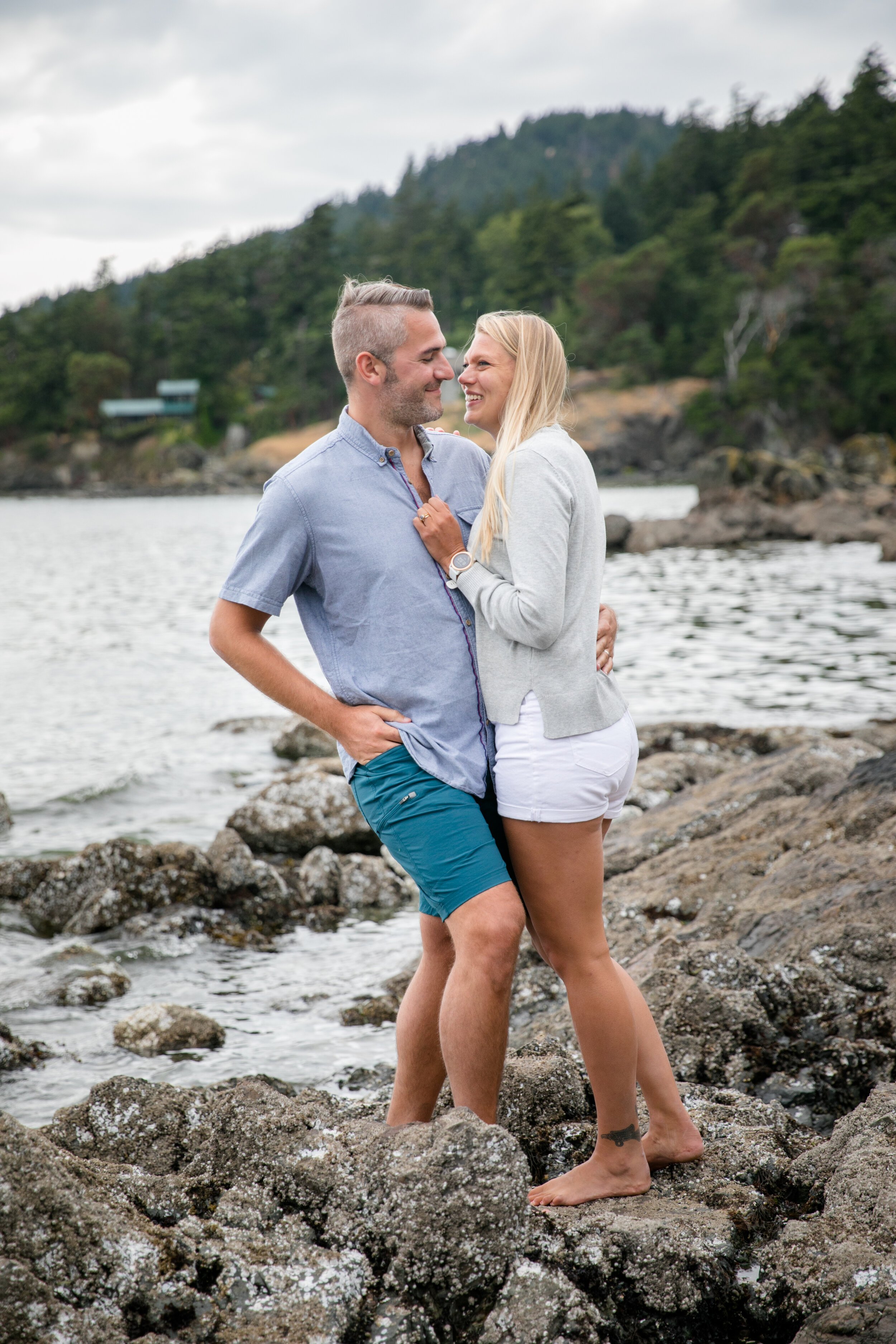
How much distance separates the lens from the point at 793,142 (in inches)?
3445

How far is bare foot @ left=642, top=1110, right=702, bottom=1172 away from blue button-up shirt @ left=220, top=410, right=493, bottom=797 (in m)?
1.20

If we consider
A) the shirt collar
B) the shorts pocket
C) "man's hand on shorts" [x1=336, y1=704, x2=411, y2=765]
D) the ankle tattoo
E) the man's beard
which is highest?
the man's beard

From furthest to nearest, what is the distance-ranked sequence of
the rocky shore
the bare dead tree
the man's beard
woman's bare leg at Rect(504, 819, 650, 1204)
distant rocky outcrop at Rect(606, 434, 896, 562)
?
the bare dead tree, distant rocky outcrop at Rect(606, 434, 896, 562), the man's beard, woman's bare leg at Rect(504, 819, 650, 1204), the rocky shore

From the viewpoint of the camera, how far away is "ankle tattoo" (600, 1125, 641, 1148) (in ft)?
11.2

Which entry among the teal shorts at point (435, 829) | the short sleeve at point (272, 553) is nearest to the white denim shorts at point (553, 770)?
the teal shorts at point (435, 829)

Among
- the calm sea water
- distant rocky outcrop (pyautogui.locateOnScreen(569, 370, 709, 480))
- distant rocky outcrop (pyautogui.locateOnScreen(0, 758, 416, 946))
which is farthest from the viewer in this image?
distant rocky outcrop (pyautogui.locateOnScreen(569, 370, 709, 480))

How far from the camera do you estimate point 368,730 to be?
3494 mm

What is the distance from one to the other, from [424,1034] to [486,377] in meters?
2.04

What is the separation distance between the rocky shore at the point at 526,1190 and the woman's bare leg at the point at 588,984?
4.5 inches

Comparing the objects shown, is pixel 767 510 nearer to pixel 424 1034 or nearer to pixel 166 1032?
pixel 166 1032

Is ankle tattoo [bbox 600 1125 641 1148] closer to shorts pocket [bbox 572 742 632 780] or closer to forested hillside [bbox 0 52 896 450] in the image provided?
shorts pocket [bbox 572 742 632 780]

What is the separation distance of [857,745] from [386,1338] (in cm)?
813

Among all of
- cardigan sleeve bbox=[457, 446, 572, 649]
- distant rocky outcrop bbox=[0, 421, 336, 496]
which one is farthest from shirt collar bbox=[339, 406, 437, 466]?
distant rocky outcrop bbox=[0, 421, 336, 496]

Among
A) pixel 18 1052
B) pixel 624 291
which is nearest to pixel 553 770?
pixel 18 1052
